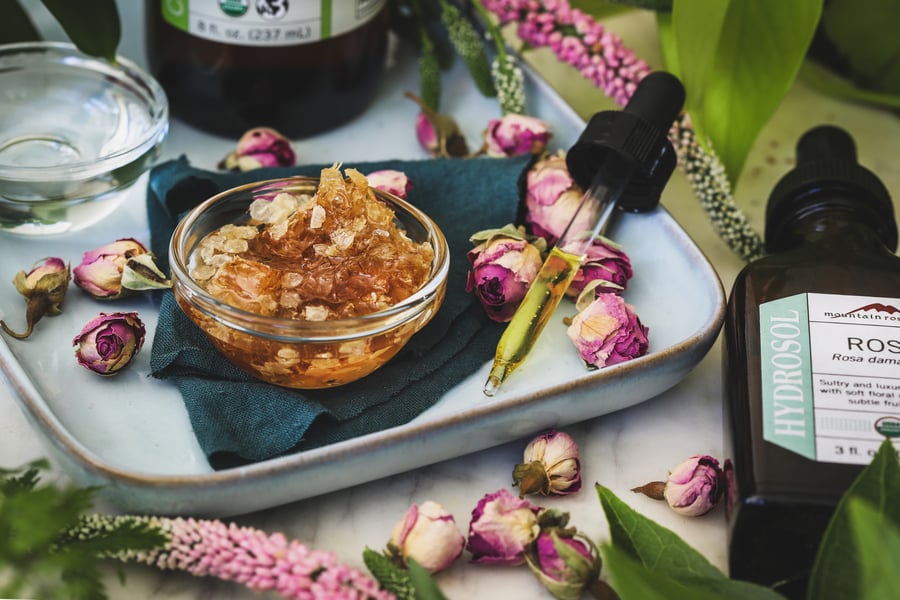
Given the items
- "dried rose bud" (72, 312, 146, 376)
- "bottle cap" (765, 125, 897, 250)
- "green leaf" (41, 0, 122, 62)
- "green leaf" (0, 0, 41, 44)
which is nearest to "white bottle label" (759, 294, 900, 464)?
"bottle cap" (765, 125, 897, 250)

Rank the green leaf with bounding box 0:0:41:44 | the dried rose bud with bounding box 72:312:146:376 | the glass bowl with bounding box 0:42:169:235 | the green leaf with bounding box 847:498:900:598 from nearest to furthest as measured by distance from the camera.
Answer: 1. the green leaf with bounding box 847:498:900:598
2. the dried rose bud with bounding box 72:312:146:376
3. the glass bowl with bounding box 0:42:169:235
4. the green leaf with bounding box 0:0:41:44

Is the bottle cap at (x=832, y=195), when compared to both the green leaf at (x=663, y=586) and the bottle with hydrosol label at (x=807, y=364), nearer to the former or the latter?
the bottle with hydrosol label at (x=807, y=364)

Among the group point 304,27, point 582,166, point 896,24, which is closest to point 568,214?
point 582,166

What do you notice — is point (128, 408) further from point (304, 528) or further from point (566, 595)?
point (566, 595)

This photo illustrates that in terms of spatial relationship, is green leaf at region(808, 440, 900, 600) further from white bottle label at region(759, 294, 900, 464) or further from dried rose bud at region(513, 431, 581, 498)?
dried rose bud at region(513, 431, 581, 498)

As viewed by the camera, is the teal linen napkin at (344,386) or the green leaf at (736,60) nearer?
the teal linen napkin at (344,386)

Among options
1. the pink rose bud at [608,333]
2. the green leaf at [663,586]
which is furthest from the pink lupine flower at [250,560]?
the pink rose bud at [608,333]

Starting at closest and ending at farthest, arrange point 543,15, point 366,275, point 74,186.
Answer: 1. point 366,275
2. point 74,186
3. point 543,15
